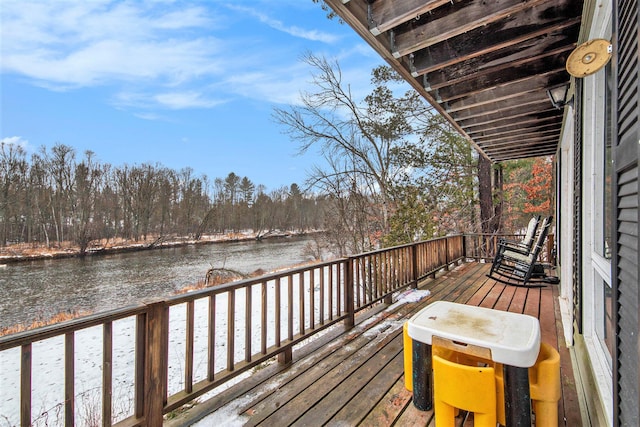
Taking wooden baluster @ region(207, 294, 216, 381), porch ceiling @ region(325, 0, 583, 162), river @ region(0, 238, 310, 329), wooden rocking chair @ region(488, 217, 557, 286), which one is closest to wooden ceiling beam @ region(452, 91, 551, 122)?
porch ceiling @ region(325, 0, 583, 162)

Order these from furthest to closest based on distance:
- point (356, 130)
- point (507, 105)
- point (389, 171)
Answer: point (356, 130), point (389, 171), point (507, 105)

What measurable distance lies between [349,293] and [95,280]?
11.5m

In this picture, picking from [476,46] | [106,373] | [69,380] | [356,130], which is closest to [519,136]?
[476,46]

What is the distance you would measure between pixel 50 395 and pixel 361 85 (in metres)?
8.51

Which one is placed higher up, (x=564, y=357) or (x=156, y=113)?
(x=156, y=113)

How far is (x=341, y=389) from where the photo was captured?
2029mm

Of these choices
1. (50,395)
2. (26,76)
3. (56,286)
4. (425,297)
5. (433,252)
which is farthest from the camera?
(26,76)

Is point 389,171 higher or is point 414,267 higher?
point 389,171

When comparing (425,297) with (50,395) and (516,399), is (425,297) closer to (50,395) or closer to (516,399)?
(516,399)

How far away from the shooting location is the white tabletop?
1361 millimetres

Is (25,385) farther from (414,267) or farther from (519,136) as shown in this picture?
(519,136)

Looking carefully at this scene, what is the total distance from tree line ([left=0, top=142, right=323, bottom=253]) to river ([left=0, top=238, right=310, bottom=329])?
3.61m

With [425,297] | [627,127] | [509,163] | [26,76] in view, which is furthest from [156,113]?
[627,127]

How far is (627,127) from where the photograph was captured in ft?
2.60
